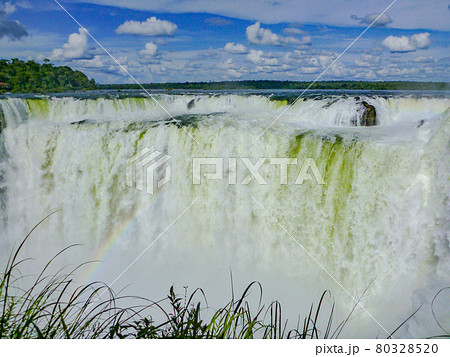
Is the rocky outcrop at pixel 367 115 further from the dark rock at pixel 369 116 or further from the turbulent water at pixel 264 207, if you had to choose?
the turbulent water at pixel 264 207

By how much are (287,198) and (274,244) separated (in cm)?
61

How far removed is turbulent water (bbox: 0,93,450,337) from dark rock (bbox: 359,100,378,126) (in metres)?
0.14

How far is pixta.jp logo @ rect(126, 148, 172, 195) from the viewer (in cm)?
543

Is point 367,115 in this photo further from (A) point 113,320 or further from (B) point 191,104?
(A) point 113,320

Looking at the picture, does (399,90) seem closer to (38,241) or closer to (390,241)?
(390,241)

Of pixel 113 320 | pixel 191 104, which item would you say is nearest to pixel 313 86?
pixel 191 104

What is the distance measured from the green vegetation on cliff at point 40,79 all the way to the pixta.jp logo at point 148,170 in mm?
4985

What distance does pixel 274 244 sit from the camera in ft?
15.9

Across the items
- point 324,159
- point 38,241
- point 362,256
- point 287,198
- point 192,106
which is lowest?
point 38,241

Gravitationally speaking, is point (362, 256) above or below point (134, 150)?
below

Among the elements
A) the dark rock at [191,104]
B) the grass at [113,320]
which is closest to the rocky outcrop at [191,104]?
the dark rock at [191,104]

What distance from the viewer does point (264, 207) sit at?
490 cm

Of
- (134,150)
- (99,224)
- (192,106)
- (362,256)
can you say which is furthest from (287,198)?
(192,106)

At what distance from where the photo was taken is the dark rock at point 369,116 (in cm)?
631
